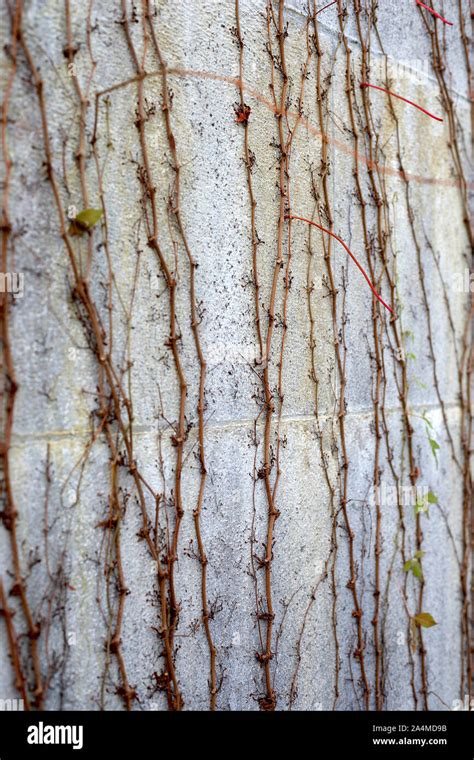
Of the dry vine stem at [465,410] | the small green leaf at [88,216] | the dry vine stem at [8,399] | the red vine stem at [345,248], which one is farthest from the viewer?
the dry vine stem at [465,410]

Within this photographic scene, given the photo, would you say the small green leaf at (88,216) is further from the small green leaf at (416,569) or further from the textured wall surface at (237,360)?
the small green leaf at (416,569)

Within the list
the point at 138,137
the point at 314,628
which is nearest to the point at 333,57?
the point at 138,137

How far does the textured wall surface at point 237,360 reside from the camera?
1.47m

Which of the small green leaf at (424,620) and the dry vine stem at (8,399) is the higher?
the dry vine stem at (8,399)

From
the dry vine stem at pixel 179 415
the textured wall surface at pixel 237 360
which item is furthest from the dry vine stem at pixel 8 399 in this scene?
the dry vine stem at pixel 179 415

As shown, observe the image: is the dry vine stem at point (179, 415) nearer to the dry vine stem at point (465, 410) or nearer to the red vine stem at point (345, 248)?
the red vine stem at point (345, 248)

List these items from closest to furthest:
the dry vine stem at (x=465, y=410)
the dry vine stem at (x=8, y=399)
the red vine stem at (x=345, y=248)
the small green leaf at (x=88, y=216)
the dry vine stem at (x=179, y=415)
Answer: the dry vine stem at (x=8, y=399), the small green leaf at (x=88, y=216), the dry vine stem at (x=179, y=415), the red vine stem at (x=345, y=248), the dry vine stem at (x=465, y=410)

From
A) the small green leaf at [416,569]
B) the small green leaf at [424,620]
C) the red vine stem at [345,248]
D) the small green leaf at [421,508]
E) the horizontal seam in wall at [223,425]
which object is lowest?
the small green leaf at [424,620]

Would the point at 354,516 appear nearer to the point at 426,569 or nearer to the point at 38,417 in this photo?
the point at 426,569

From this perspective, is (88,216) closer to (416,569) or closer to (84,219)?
(84,219)

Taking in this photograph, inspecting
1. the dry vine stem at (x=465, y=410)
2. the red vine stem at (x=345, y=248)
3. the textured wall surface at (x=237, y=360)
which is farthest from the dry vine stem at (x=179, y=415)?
the dry vine stem at (x=465, y=410)

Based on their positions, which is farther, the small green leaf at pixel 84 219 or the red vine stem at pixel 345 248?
the red vine stem at pixel 345 248

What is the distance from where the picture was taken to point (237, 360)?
187 centimetres

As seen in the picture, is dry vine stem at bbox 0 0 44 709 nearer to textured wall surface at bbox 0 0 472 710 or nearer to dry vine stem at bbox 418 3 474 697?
textured wall surface at bbox 0 0 472 710
